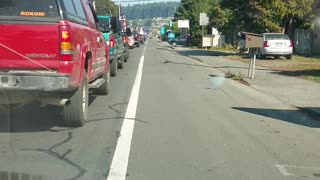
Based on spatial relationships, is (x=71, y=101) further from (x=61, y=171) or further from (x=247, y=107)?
(x=247, y=107)

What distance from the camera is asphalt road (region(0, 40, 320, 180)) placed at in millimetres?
6324

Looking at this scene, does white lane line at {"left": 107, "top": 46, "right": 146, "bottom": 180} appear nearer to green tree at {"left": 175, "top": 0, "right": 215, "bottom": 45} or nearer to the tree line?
the tree line

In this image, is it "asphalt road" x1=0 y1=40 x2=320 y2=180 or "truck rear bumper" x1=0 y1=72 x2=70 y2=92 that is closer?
"asphalt road" x1=0 y1=40 x2=320 y2=180

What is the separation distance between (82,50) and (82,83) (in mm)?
535

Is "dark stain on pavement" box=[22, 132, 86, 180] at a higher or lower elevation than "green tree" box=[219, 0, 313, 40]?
lower

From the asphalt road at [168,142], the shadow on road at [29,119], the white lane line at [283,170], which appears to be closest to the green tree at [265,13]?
the asphalt road at [168,142]

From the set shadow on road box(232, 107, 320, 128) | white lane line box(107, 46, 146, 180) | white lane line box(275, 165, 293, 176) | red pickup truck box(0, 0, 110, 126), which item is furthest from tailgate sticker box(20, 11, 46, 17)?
shadow on road box(232, 107, 320, 128)

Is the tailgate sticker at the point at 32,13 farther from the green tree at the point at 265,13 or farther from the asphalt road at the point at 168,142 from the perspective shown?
the green tree at the point at 265,13

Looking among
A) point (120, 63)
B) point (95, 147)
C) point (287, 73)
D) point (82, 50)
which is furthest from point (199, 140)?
point (120, 63)

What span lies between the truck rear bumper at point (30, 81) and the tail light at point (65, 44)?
304mm

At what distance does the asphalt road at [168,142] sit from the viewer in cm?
632

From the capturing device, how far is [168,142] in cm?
786

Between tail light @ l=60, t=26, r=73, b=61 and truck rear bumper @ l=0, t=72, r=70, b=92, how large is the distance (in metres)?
0.30

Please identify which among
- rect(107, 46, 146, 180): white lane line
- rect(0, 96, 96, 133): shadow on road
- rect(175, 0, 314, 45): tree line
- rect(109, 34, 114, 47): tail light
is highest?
rect(175, 0, 314, 45): tree line
